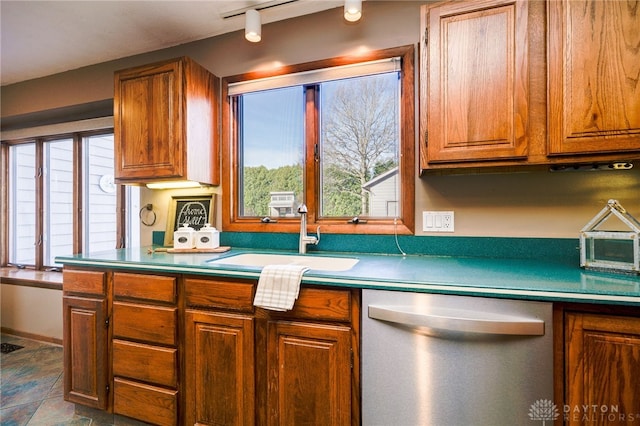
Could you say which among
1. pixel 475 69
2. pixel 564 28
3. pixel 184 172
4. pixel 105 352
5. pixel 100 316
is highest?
pixel 564 28

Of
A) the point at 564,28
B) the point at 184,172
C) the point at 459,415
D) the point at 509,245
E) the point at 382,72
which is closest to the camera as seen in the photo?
the point at 459,415

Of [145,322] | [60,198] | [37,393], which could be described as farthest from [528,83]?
[60,198]

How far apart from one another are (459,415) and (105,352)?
1763 millimetres

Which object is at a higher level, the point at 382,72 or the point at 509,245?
the point at 382,72

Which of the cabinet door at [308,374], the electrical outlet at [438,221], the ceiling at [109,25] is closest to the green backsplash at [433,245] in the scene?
the electrical outlet at [438,221]

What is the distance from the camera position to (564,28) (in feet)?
4.07

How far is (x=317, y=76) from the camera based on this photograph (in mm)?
1929

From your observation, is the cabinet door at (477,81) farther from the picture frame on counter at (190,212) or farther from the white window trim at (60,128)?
the white window trim at (60,128)

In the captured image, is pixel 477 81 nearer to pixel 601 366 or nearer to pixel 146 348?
pixel 601 366

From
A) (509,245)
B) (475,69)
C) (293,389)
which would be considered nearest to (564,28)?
(475,69)

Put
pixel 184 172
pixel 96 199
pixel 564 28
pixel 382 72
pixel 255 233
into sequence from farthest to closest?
pixel 96 199
pixel 255 233
pixel 184 172
pixel 382 72
pixel 564 28

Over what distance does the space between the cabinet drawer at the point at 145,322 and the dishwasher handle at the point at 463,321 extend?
1.05m

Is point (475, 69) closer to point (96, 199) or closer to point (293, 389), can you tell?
point (293, 389)

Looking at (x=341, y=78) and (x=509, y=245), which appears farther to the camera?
(x=341, y=78)
